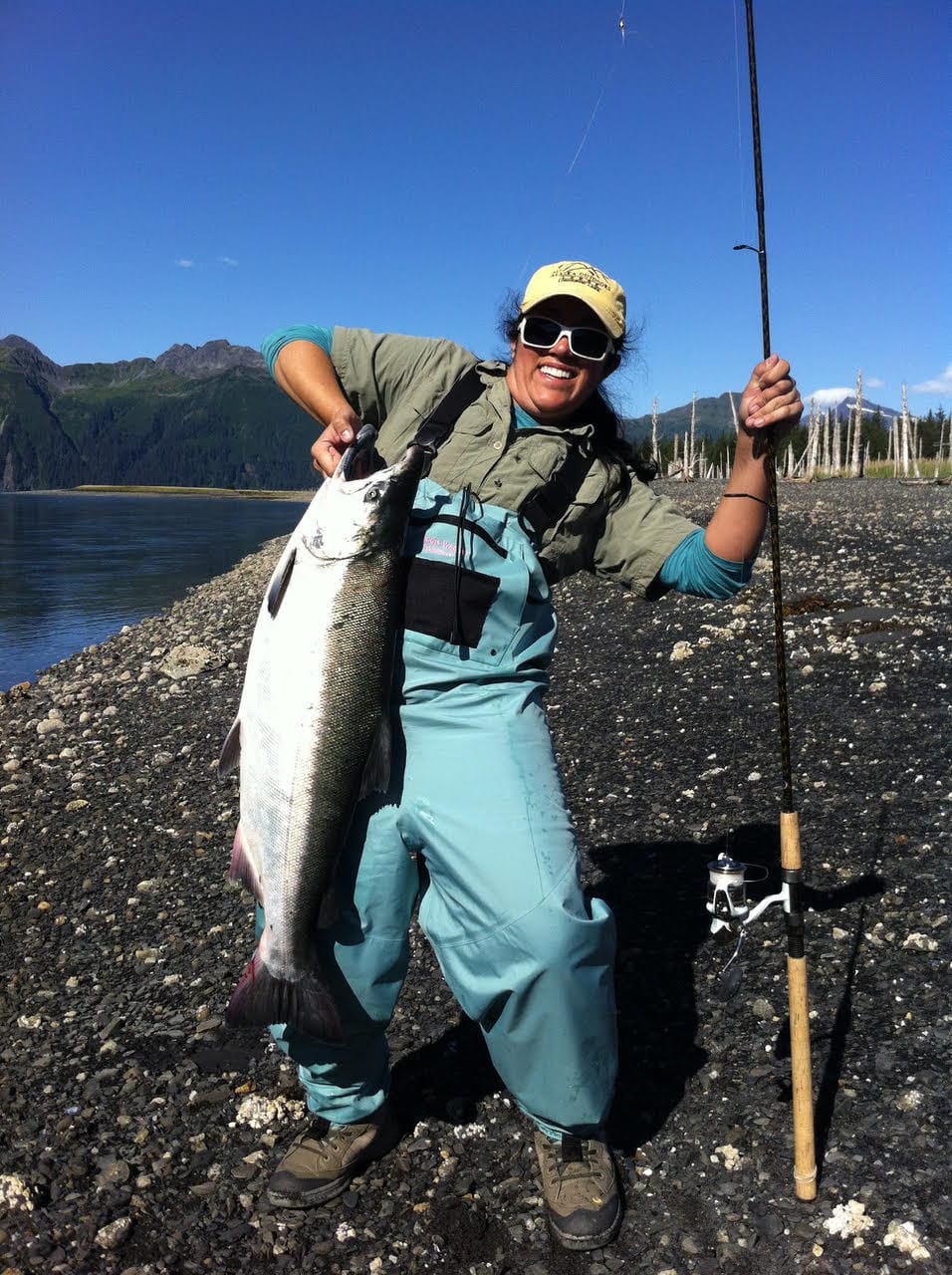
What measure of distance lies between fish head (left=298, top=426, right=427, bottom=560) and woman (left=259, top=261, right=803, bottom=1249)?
135 millimetres

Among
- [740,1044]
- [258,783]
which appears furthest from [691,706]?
[258,783]

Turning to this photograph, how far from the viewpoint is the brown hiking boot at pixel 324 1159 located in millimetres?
3328

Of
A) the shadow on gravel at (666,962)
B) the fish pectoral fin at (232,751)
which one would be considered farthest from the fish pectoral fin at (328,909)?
the shadow on gravel at (666,962)

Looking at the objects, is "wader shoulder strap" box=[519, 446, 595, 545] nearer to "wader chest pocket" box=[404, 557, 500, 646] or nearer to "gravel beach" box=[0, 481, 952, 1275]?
"wader chest pocket" box=[404, 557, 500, 646]

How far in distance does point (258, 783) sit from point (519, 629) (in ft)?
3.41

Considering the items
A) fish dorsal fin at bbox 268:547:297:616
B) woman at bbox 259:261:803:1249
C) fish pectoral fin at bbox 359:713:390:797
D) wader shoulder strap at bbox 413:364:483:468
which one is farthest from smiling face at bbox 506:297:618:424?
fish pectoral fin at bbox 359:713:390:797

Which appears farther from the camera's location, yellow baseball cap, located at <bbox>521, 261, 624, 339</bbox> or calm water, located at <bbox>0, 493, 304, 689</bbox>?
calm water, located at <bbox>0, 493, 304, 689</bbox>

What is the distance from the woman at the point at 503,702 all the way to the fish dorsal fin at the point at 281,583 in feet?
1.28

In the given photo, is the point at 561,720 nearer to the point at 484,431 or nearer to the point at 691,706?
the point at 691,706

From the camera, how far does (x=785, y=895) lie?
3.36 meters

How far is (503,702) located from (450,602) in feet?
1.23

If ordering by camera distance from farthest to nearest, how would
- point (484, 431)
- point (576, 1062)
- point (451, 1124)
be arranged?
point (451, 1124) → point (484, 431) → point (576, 1062)

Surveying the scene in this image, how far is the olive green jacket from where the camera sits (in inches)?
131

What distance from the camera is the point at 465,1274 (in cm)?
302
